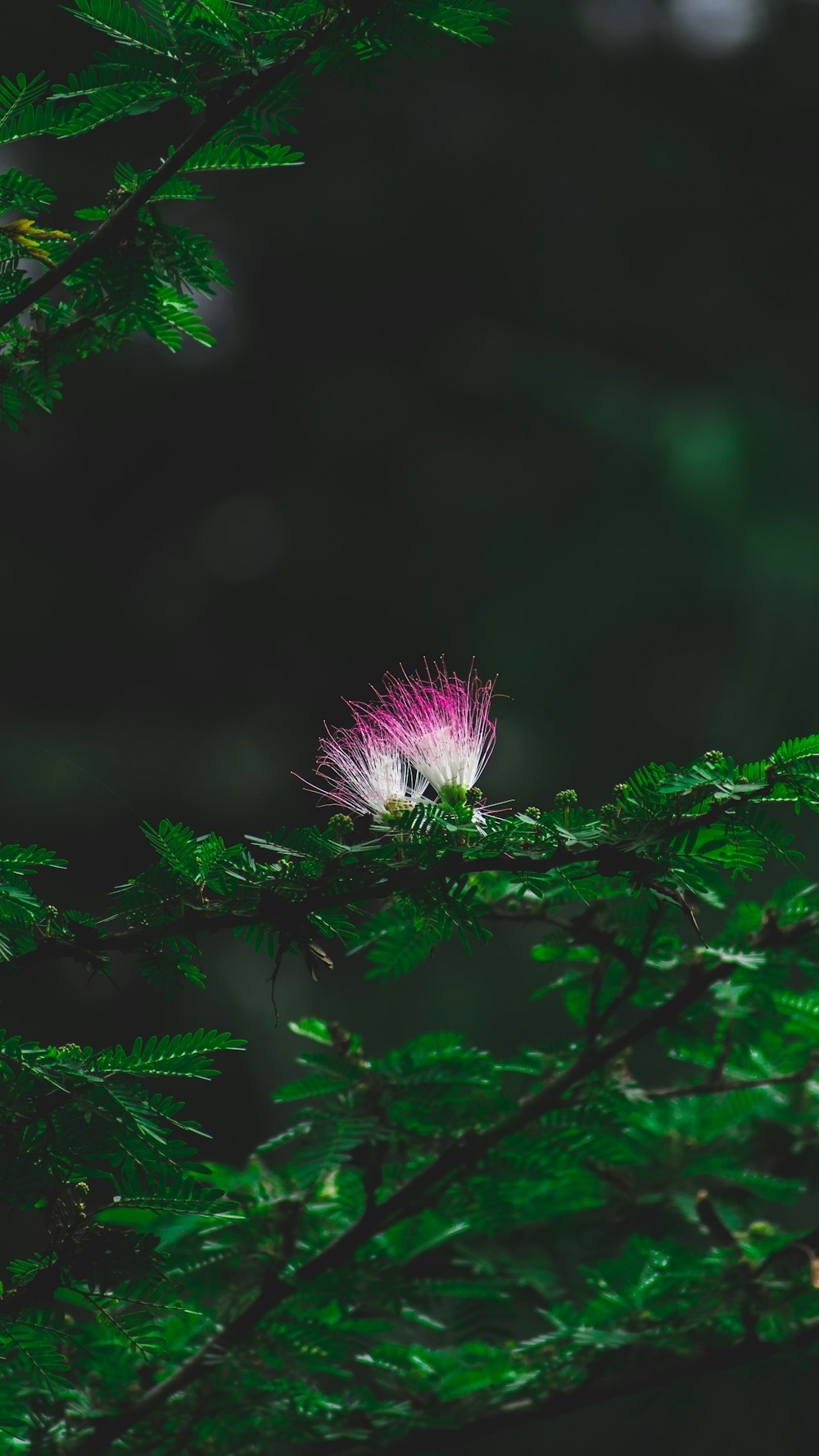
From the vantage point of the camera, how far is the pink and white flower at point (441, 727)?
1.20 metres

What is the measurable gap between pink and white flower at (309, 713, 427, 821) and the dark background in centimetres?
283

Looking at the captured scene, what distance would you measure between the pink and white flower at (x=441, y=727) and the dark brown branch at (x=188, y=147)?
18.7 inches

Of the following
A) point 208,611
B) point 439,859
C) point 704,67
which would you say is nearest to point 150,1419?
point 439,859

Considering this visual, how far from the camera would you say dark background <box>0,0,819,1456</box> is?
5172 millimetres

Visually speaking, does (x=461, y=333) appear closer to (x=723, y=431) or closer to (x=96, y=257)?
(x=723, y=431)

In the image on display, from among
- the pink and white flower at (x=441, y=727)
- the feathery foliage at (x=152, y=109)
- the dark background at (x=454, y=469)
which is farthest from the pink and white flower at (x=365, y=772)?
the dark background at (x=454, y=469)

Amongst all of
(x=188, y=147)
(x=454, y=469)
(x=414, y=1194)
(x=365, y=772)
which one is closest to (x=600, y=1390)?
(x=414, y=1194)

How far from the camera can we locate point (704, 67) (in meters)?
7.05

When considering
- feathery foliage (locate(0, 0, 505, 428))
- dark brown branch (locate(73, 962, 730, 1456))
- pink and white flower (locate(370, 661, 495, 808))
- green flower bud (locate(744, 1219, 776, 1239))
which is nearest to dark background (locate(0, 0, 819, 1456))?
green flower bud (locate(744, 1219, 776, 1239))

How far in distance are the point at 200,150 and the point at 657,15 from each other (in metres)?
7.08

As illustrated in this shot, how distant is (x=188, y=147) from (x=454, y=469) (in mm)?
5357

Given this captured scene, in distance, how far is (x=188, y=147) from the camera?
98 cm

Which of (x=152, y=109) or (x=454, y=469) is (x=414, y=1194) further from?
(x=454, y=469)

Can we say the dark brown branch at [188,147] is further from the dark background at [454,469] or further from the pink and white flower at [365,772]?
the dark background at [454,469]
